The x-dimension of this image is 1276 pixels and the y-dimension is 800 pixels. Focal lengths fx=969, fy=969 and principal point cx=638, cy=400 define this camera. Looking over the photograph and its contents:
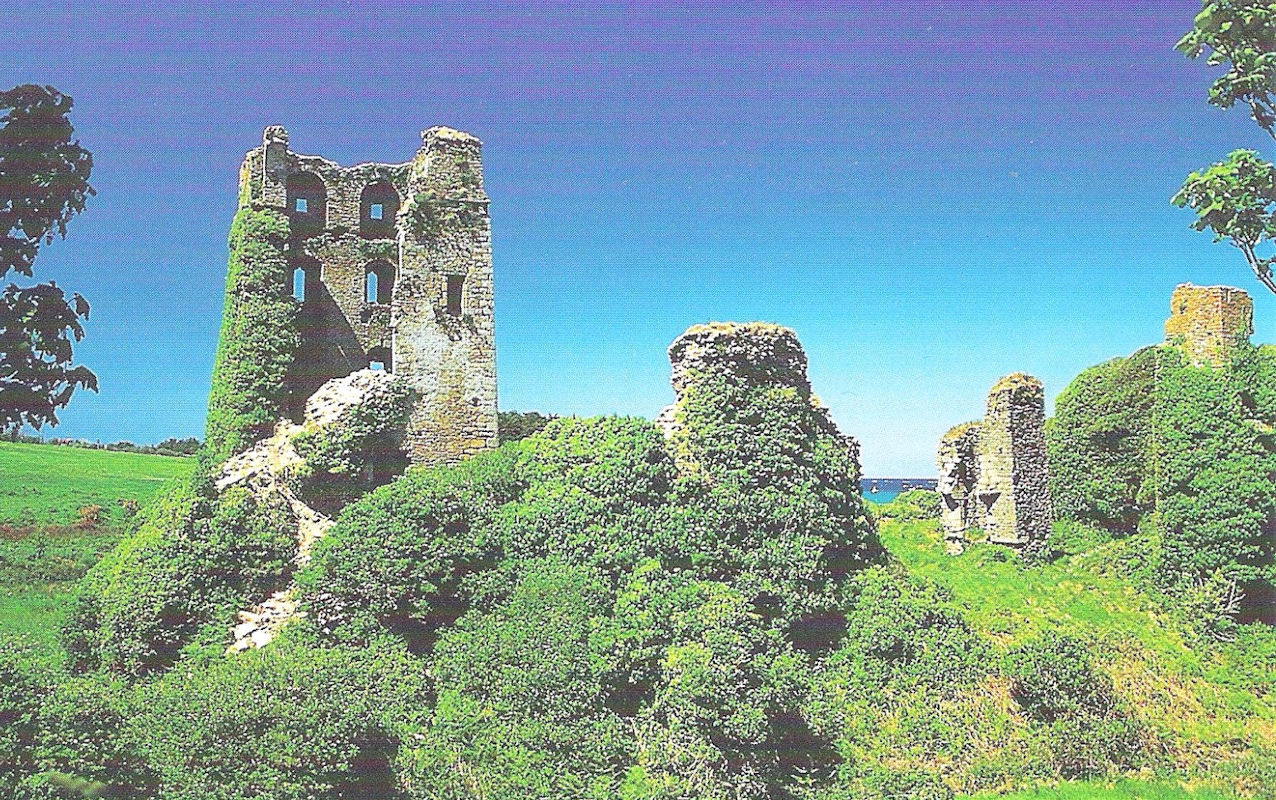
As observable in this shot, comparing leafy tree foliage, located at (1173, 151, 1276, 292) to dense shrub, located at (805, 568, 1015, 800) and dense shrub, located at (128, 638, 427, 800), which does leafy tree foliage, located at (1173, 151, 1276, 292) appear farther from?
dense shrub, located at (128, 638, 427, 800)

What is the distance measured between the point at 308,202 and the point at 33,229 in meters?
20.8

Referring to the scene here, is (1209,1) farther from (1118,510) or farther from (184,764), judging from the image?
(1118,510)

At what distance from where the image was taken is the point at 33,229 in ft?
24.5

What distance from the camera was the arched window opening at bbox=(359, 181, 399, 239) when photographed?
27641 mm

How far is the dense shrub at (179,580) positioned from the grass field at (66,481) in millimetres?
8723

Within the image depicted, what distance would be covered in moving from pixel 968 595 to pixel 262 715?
1623 centimetres

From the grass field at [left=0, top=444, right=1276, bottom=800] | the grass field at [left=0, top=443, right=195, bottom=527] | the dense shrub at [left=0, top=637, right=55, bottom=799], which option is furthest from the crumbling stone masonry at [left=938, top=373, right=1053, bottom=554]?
the grass field at [left=0, top=443, right=195, bottom=527]

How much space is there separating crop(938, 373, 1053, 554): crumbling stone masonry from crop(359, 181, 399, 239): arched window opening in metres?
17.2

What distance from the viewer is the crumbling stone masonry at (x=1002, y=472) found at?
2661cm

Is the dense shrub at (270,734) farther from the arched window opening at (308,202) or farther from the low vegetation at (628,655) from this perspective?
the arched window opening at (308,202)

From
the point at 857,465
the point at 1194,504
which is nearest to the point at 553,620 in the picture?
the point at 857,465

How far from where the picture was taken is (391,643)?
18.4m

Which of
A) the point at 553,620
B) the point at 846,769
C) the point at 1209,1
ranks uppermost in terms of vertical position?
the point at 1209,1

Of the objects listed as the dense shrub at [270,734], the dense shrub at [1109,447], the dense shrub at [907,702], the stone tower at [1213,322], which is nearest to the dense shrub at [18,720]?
the dense shrub at [270,734]
